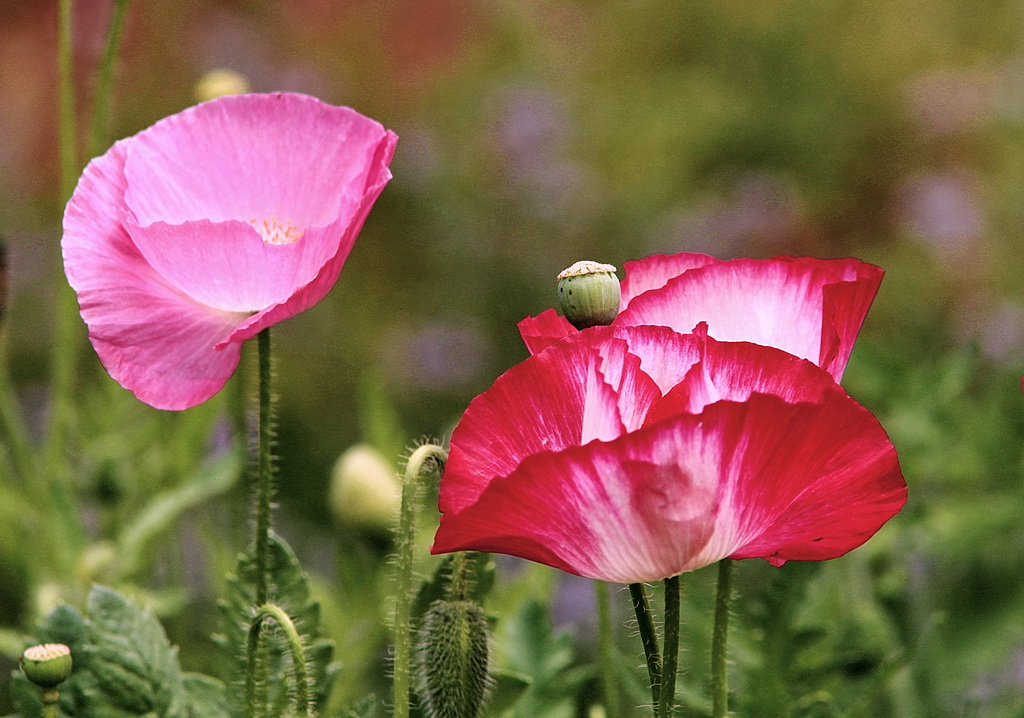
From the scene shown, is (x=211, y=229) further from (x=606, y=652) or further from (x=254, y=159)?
(x=606, y=652)

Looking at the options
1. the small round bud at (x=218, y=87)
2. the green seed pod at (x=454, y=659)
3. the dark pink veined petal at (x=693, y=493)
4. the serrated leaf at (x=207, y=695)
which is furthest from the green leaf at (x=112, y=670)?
the small round bud at (x=218, y=87)

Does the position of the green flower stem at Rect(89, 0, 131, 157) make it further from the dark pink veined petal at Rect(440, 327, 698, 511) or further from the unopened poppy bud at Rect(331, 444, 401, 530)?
the dark pink veined petal at Rect(440, 327, 698, 511)

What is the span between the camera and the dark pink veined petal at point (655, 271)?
581 mm

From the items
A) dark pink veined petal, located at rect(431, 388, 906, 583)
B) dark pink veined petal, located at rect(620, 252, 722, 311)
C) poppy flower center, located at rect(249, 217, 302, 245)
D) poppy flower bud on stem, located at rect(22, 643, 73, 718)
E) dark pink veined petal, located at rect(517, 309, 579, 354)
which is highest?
poppy flower center, located at rect(249, 217, 302, 245)

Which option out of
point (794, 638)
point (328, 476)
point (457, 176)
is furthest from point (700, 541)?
point (457, 176)

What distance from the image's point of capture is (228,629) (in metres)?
0.70

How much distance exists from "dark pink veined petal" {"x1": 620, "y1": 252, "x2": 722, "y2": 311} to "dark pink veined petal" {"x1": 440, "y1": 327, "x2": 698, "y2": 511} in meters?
0.11

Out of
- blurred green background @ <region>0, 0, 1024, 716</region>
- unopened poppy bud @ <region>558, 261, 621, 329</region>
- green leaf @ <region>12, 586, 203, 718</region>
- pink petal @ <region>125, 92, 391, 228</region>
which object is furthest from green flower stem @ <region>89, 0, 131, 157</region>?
blurred green background @ <region>0, 0, 1024, 716</region>

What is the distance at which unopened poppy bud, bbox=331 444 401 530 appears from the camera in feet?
3.11

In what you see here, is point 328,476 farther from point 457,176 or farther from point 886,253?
point 886,253

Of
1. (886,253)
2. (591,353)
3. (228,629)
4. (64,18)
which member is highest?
(886,253)

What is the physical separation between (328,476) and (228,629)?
190 centimetres

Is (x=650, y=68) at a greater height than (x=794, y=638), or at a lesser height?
greater

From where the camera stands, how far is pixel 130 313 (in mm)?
583
